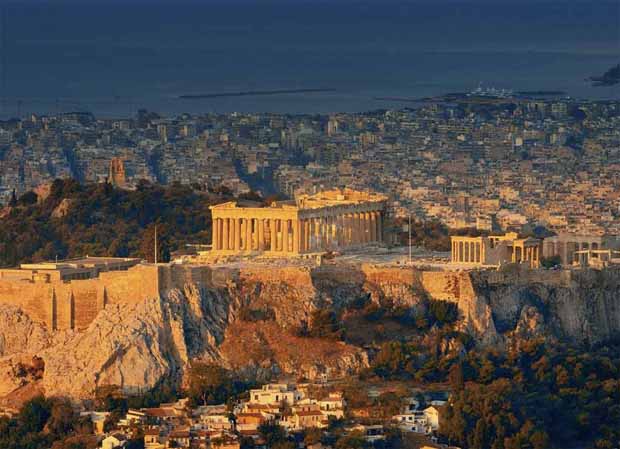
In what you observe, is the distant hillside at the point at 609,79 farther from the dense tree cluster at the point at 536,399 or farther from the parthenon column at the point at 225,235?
the dense tree cluster at the point at 536,399

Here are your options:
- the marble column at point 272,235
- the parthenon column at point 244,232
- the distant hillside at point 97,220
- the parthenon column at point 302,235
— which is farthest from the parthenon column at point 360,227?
the distant hillside at point 97,220

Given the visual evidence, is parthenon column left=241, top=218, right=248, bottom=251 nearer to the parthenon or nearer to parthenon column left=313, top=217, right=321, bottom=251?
the parthenon

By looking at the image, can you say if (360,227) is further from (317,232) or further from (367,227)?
(317,232)

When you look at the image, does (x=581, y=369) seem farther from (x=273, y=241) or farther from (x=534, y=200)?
(x=534, y=200)

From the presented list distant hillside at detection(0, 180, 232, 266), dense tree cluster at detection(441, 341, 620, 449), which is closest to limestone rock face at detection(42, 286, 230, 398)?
dense tree cluster at detection(441, 341, 620, 449)

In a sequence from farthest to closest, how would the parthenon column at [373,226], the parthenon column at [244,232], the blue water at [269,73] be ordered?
the blue water at [269,73]
the parthenon column at [373,226]
the parthenon column at [244,232]

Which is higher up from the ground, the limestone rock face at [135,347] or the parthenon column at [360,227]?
the parthenon column at [360,227]

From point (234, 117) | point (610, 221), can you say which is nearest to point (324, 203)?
point (610, 221)
